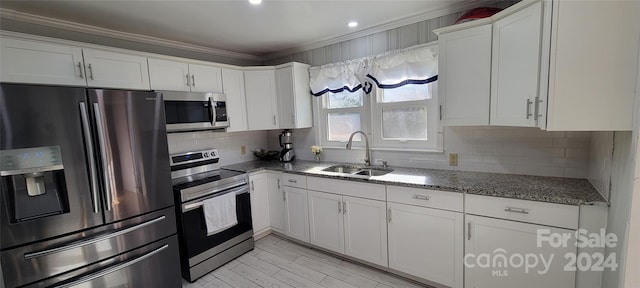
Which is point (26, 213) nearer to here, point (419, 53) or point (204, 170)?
point (204, 170)

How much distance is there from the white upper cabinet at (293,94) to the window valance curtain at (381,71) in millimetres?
118

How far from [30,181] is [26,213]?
0.19 m

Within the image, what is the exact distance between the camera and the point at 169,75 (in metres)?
2.54

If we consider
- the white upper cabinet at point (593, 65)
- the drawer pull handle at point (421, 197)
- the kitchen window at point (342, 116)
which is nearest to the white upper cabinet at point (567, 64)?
the white upper cabinet at point (593, 65)

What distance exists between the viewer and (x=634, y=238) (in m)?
1.12

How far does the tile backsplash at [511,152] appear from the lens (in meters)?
1.98

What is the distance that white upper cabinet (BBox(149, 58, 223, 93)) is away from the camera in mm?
2457

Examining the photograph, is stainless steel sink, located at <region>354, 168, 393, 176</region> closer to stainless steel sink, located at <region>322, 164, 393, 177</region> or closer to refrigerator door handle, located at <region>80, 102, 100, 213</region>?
stainless steel sink, located at <region>322, 164, 393, 177</region>

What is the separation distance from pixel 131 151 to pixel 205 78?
1.18 m

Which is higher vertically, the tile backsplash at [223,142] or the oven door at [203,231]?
the tile backsplash at [223,142]

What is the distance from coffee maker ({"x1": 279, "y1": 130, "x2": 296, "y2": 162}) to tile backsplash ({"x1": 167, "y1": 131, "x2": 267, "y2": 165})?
0.47m

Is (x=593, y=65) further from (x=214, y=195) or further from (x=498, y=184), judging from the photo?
(x=214, y=195)

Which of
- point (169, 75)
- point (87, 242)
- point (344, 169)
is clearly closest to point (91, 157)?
point (87, 242)

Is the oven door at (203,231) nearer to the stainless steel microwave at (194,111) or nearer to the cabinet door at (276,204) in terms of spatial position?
the cabinet door at (276,204)
